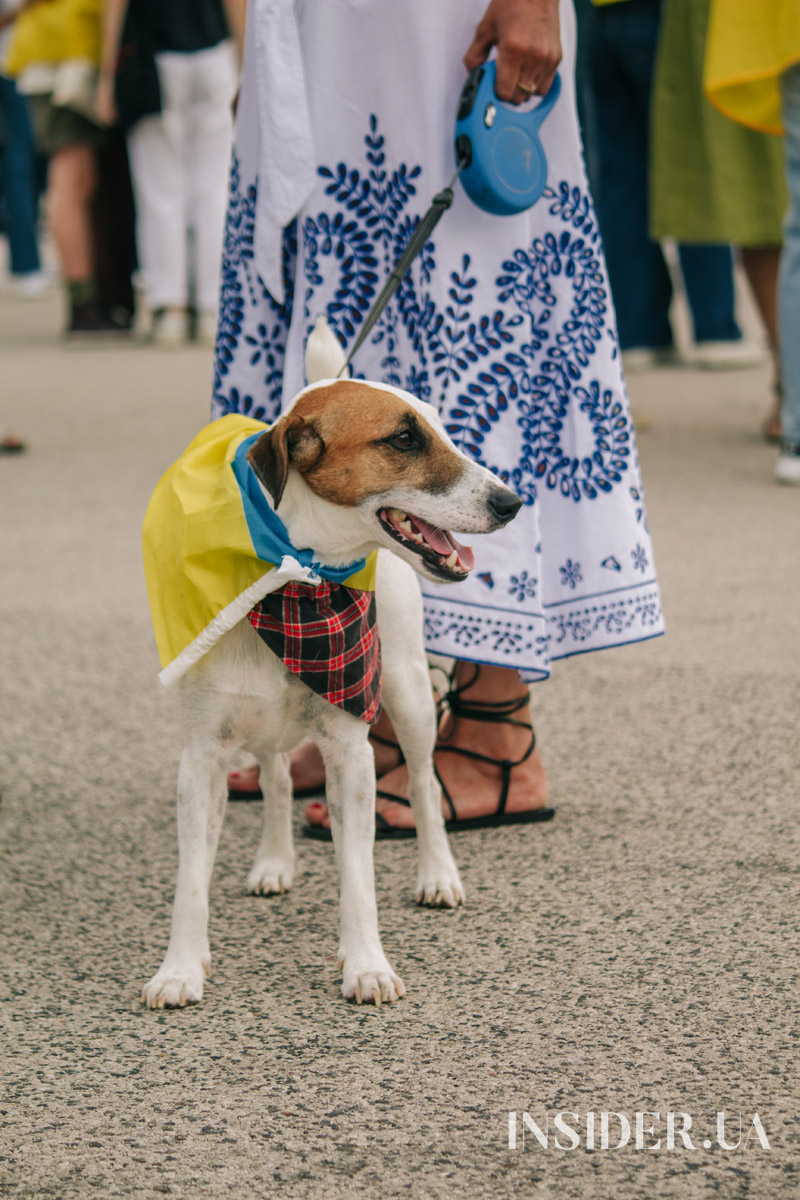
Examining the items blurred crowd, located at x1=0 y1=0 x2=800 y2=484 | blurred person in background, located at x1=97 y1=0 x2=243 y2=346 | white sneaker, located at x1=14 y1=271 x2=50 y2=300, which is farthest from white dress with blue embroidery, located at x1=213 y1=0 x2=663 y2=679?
white sneaker, located at x1=14 y1=271 x2=50 y2=300

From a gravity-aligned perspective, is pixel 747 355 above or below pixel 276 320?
below

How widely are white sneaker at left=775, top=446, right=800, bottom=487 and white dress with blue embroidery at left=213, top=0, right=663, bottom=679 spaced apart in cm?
287

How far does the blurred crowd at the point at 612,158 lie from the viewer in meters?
5.49

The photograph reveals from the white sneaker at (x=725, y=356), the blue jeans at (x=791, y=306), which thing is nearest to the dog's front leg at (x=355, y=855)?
the blue jeans at (x=791, y=306)

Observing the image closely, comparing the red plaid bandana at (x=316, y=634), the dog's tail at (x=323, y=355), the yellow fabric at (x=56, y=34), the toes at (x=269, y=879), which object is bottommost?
the toes at (x=269, y=879)

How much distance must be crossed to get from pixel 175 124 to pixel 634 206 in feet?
11.3

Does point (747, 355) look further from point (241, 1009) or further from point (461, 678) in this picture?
point (241, 1009)

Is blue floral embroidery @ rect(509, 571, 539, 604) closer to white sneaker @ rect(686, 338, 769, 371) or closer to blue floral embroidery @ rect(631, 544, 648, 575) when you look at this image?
blue floral embroidery @ rect(631, 544, 648, 575)

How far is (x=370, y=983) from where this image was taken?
240cm

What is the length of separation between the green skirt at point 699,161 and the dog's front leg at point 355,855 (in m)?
4.87

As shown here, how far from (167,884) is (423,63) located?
1.67 m

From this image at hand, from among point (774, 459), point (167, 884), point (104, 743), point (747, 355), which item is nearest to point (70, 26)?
point (747, 355)

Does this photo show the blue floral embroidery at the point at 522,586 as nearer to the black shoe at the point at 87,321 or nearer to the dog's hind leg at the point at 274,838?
the dog's hind leg at the point at 274,838

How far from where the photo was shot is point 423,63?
9.62 ft
